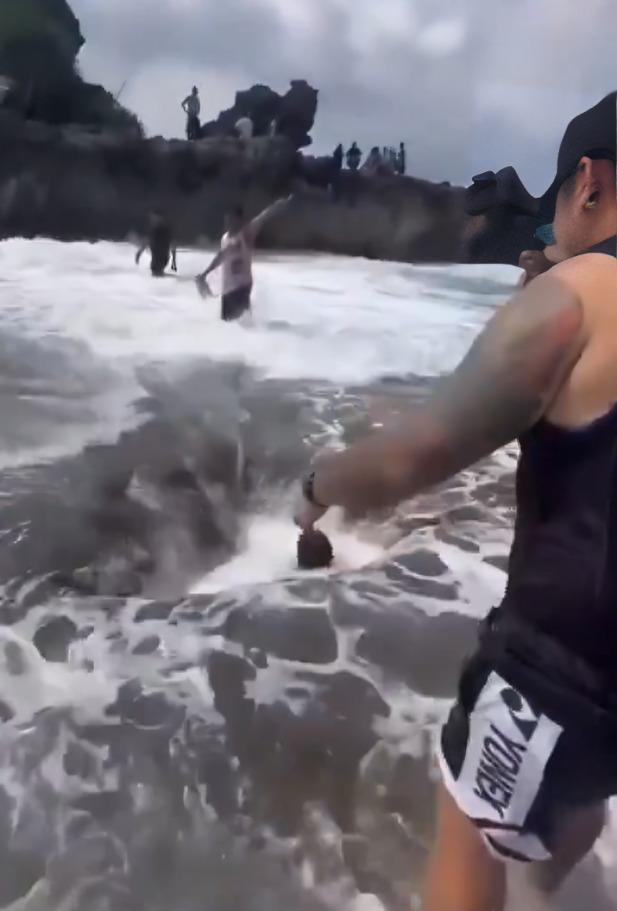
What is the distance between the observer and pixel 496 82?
0.84 m

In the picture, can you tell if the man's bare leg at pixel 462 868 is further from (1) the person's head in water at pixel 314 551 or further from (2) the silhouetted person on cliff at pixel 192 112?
(2) the silhouetted person on cliff at pixel 192 112

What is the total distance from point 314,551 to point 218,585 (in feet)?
0.42

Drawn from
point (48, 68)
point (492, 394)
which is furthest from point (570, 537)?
point (48, 68)

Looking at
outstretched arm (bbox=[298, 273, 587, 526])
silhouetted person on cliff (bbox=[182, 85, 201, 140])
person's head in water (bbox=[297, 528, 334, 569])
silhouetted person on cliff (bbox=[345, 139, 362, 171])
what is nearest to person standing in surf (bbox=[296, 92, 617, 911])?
outstretched arm (bbox=[298, 273, 587, 526])

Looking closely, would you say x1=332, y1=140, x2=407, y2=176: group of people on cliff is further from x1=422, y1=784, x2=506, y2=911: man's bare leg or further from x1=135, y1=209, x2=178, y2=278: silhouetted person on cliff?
x1=422, y1=784, x2=506, y2=911: man's bare leg

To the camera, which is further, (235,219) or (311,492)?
(235,219)

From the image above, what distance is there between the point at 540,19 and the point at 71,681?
887mm

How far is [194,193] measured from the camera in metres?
0.89

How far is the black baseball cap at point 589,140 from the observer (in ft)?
2.05

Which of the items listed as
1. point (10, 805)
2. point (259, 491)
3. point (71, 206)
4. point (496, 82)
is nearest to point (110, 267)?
point (71, 206)

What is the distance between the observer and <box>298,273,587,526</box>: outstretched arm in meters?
0.50

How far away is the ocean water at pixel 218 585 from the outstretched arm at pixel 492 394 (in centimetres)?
25

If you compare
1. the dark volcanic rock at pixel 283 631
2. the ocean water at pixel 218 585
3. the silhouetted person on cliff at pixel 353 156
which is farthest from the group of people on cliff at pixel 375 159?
the dark volcanic rock at pixel 283 631

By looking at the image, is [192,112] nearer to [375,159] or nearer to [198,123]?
[198,123]
